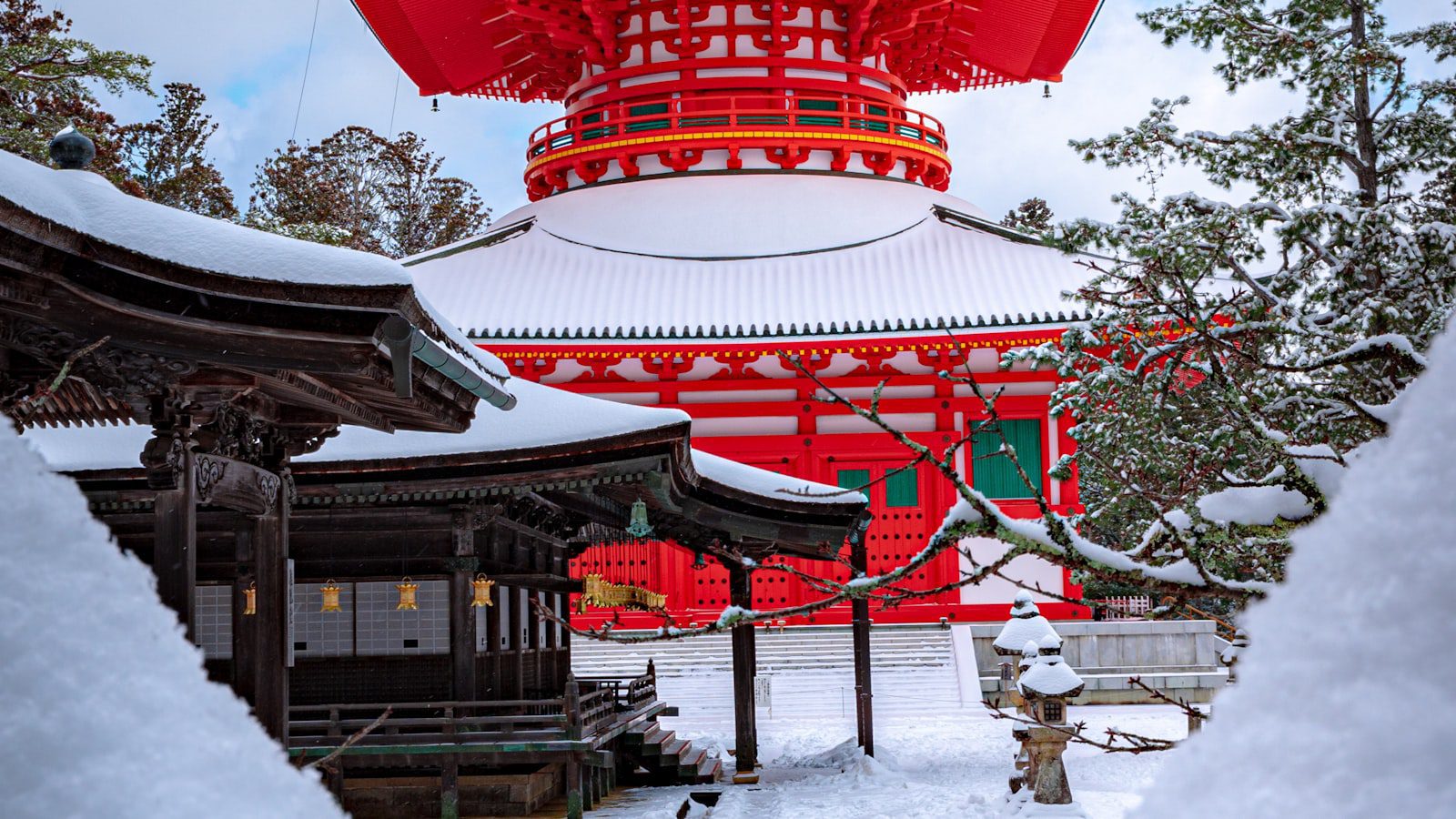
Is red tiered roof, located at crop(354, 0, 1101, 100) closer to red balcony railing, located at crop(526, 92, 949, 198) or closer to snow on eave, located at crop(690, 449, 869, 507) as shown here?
red balcony railing, located at crop(526, 92, 949, 198)

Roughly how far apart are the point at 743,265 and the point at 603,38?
5.02 metres

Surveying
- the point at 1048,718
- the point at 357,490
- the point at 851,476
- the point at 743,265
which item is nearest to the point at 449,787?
the point at 357,490

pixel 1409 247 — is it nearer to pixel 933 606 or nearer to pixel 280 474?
pixel 280 474

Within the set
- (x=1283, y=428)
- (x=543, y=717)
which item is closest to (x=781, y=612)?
(x=1283, y=428)

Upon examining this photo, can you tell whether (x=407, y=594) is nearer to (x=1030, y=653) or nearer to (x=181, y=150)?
(x=1030, y=653)

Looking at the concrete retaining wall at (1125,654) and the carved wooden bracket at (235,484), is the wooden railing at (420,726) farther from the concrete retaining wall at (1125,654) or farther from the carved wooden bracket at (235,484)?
the concrete retaining wall at (1125,654)

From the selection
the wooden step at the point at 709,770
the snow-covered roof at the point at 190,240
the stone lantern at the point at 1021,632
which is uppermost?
the snow-covered roof at the point at 190,240

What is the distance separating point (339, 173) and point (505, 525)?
91.0 feet

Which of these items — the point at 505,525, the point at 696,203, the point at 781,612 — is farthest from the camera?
the point at 696,203

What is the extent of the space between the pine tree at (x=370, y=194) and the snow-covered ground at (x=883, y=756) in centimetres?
2092

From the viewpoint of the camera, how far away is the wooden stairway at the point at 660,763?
52.8 feet

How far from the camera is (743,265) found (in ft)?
87.4

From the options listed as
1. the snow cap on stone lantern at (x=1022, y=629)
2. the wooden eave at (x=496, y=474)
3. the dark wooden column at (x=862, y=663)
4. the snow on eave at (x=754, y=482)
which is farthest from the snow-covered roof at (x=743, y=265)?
the wooden eave at (x=496, y=474)

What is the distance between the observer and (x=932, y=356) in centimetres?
2372
